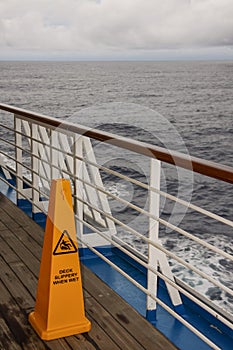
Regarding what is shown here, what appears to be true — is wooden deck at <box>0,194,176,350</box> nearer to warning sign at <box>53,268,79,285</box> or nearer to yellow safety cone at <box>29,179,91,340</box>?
yellow safety cone at <box>29,179,91,340</box>

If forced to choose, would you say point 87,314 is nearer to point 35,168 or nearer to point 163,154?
point 163,154

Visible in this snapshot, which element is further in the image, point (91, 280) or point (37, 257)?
point (37, 257)

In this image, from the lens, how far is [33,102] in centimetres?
3344

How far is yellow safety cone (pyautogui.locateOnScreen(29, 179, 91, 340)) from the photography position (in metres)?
1.91

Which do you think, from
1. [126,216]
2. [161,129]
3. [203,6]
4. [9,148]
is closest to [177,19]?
[203,6]

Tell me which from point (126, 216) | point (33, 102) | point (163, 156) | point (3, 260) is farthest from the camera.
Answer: point (33, 102)

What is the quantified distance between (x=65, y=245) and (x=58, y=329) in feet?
1.07

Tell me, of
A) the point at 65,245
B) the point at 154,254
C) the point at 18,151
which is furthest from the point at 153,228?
the point at 18,151

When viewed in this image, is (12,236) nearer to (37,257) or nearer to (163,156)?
(37,257)

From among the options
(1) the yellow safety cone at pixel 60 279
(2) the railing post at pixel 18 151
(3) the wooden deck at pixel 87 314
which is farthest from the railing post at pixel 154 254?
(2) the railing post at pixel 18 151

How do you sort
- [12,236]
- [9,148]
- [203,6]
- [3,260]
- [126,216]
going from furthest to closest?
[203,6] < [9,148] < [126,216] < [12,236] < [3,260]

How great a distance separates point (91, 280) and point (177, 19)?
67913 mm

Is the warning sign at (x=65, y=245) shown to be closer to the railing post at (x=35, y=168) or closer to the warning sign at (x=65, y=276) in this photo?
the warning sign at (x=65, y=276)

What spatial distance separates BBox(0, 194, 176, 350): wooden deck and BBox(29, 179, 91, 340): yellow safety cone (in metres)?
0.04
